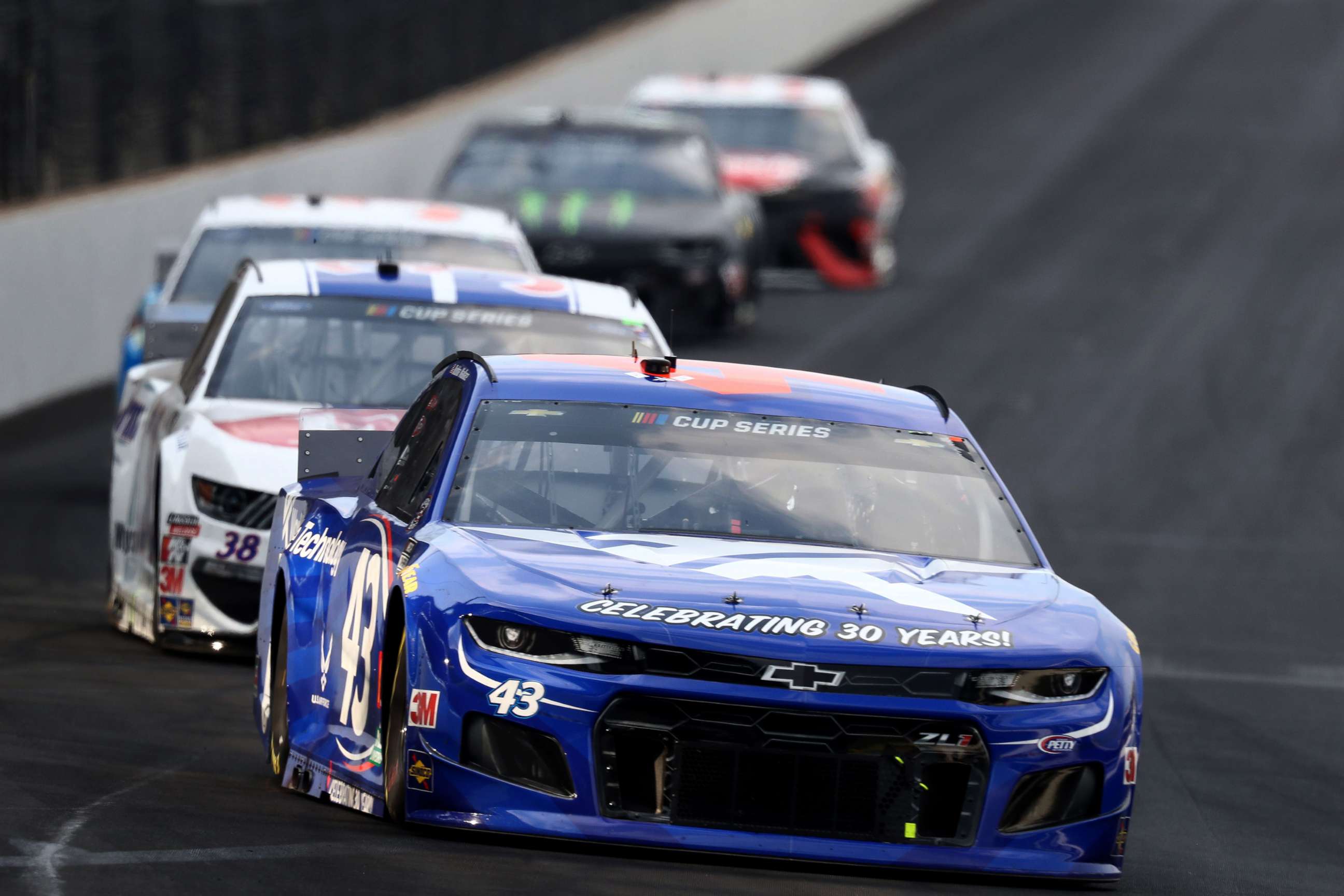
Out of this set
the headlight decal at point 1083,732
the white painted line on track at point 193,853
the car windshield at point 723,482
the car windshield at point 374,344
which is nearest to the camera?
the white painted line on track at point 193,853

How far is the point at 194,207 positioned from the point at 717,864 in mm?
16776

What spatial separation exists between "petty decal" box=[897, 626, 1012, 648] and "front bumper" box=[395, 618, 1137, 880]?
14 centimetres

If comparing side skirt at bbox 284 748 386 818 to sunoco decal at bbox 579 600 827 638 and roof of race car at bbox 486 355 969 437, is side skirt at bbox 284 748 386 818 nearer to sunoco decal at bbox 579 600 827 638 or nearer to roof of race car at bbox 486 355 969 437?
sunoco decal at bbox 579 600 827 638

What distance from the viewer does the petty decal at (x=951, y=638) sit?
6.45m

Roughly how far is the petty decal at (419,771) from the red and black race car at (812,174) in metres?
18.3

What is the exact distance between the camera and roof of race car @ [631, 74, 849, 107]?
26969 millimetres

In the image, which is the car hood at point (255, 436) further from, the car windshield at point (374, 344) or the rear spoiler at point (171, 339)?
the rear spoiler at point (171, 339)

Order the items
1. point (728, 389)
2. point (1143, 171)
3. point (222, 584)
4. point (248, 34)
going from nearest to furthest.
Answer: point (728, 389), point (222, 584), point (248, 34), point (1143, 171)

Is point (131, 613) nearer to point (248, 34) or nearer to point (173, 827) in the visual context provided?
point (173, 827)

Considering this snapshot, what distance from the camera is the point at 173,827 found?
6.76 meters

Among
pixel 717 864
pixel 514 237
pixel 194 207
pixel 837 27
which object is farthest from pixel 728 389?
pixel 837 27

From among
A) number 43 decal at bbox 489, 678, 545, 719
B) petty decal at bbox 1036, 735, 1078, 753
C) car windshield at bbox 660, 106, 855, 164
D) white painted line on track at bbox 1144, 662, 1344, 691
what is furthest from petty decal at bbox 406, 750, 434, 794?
car windshield at bbox 660, 106, 855, 164

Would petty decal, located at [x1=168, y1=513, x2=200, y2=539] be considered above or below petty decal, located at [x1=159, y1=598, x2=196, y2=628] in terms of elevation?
above

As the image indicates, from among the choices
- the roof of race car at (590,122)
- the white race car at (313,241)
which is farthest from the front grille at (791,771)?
the roof of race car at (590,122)
